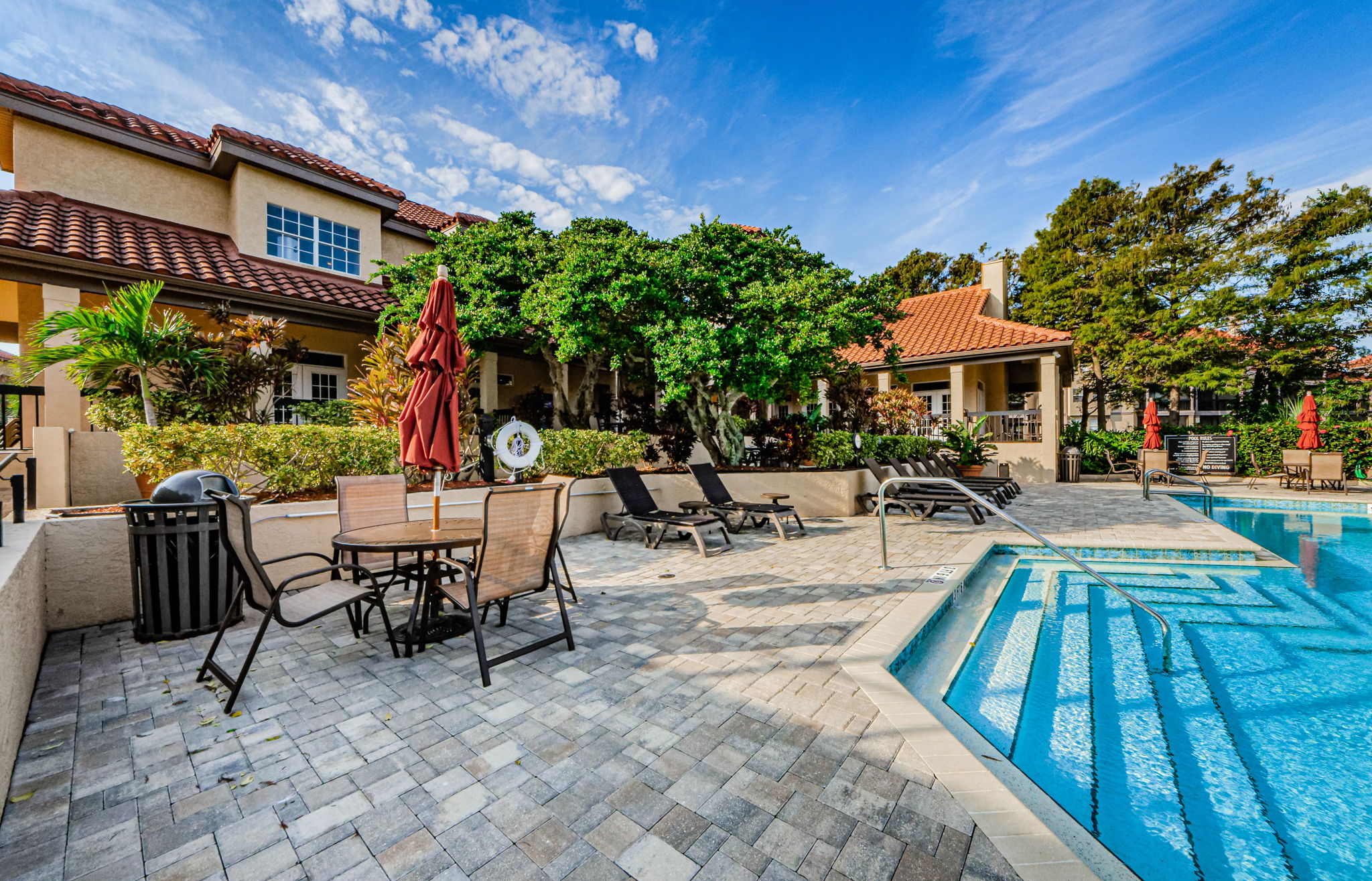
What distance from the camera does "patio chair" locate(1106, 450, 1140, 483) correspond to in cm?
1867

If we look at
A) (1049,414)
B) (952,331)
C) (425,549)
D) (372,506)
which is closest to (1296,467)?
(1049,414)

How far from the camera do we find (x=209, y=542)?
4371 millimetres

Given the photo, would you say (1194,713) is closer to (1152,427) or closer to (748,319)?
(748,319)

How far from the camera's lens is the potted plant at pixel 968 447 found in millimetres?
16500

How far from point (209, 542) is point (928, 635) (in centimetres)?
594

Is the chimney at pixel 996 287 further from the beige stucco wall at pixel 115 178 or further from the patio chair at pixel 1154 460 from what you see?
the beige stucco wall at pixel 115 178

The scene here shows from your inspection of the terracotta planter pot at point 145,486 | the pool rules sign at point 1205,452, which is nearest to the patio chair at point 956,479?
the pool rules sign at point 1205,452

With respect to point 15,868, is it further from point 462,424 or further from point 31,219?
point 31,219

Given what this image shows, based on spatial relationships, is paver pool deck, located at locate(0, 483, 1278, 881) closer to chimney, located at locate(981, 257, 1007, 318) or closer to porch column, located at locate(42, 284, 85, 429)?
porch column, located at locate(42, 284, 85, 429)

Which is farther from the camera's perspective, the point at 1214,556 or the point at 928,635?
the point at 1214,556

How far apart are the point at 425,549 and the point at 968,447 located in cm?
1672

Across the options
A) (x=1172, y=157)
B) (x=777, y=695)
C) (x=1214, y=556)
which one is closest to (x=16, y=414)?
(x=777, y=695)

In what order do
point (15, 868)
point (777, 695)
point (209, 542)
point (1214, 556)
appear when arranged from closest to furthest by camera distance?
point (15, 868) → point (777, 695) → point (209, 542) → point (1214, 556)

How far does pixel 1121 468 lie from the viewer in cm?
1945
